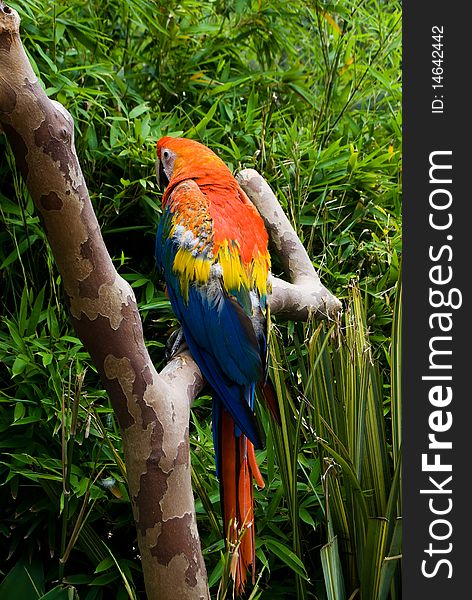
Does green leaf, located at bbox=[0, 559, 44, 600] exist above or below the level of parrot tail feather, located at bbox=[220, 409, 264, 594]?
below

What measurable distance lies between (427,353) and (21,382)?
547mm

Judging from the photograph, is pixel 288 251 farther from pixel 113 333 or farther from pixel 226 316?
pixel 113 333

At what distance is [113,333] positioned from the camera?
76 centimetres

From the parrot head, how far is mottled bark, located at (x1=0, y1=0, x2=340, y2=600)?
0.30 m

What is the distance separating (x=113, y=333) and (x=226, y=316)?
220 millimetres

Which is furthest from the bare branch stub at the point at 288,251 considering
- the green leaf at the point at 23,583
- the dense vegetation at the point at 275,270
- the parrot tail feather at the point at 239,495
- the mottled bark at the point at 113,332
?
the green leaf at the point at 23,583

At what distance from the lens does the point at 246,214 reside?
1.03 metres

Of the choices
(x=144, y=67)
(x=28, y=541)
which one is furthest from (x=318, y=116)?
(x=28, y=541)

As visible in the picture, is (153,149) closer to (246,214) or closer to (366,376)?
(246,214)

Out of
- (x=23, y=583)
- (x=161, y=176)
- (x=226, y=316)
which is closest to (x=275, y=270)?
(x=161, y=176)

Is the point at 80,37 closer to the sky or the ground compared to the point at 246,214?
closer to the sky

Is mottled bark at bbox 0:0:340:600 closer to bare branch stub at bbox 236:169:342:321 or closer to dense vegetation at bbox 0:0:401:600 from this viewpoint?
dense vegetation at bbox 0:0:401:600

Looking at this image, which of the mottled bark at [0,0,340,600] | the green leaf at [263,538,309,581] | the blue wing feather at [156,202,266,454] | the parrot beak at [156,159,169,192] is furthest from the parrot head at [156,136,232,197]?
the green leaf at [263,538,309,581]

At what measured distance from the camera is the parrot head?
104 cm
